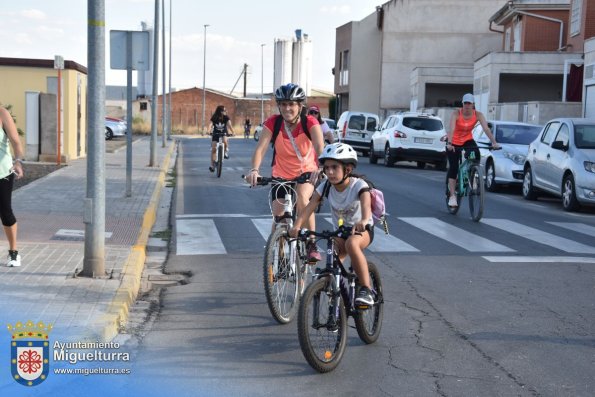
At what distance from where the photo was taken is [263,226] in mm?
13211

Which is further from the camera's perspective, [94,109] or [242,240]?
[242,240]

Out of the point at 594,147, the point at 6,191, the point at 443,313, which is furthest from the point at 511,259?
the point at 594,147

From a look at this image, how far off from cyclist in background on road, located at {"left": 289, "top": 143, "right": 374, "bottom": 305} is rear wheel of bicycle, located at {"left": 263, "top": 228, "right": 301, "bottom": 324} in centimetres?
65

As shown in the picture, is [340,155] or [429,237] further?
[429,237]

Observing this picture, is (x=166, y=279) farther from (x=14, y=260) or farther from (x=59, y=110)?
(x=59, y=110)

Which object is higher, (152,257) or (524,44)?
(524,44)

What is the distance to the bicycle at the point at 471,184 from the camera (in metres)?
13.8

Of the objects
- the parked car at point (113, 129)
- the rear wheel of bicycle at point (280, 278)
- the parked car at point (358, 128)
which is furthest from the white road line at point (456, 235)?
the parked car at point (113, 129)

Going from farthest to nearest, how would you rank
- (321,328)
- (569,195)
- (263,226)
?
(569,195), (263,226), (321,328)

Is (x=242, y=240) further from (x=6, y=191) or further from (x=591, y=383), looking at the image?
(x=591, y=383)

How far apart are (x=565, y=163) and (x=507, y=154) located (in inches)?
145

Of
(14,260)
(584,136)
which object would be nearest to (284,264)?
(14,260)

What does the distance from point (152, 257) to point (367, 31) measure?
180 feet

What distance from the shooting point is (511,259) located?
1051cm
